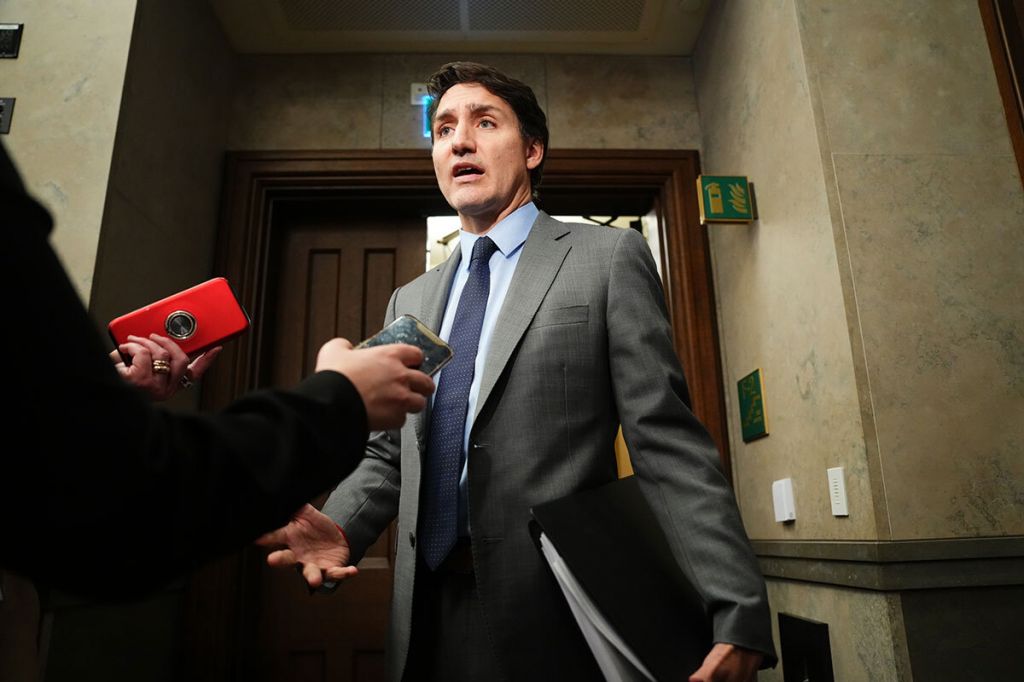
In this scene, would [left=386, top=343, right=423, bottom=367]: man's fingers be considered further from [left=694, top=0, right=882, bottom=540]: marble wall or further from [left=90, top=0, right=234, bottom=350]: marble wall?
[left=90, top=0, right=234, bottom=350]: marble wall

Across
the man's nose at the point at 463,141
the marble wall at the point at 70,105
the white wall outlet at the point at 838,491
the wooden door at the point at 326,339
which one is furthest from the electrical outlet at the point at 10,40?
the white wall outlet at the point at 838,491

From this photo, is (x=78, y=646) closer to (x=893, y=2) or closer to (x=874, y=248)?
(x=874, y=248)

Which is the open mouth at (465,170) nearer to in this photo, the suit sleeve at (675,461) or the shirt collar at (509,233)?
the shirt collar at (509,233)

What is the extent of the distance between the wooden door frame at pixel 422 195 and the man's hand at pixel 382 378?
205 cm

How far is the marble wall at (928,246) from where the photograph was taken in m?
1.60

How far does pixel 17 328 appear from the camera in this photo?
447 millimetres

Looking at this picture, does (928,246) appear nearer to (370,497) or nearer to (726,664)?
(726,664)

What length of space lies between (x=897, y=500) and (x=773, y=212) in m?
0.95

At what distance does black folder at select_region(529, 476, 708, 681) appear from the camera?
0.90m

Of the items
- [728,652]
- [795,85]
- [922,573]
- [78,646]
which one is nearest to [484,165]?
[728,652]

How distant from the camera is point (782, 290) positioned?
2.08m

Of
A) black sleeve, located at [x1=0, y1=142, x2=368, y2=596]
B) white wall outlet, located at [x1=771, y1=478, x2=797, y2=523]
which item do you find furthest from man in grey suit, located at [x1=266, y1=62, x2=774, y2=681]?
white wall outlet, located at [x1=771, y1=478, x2=797, y2=523]

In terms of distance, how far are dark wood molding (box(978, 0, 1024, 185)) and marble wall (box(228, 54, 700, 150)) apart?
116 cm

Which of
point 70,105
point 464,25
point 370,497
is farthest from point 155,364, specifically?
point 464,25
